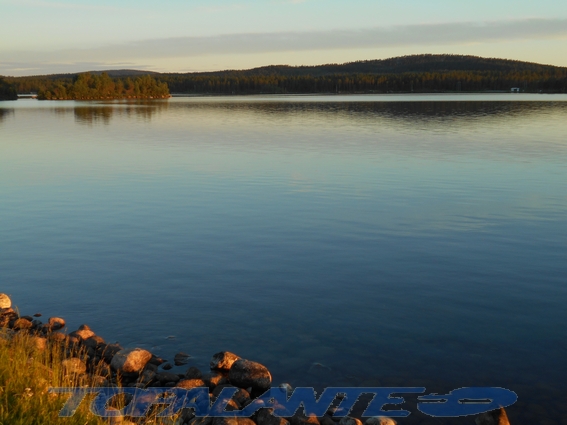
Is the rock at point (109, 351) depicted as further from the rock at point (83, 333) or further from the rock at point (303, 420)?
the rock at point (303, 420)

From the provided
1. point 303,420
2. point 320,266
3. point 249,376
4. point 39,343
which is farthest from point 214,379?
point 320,266

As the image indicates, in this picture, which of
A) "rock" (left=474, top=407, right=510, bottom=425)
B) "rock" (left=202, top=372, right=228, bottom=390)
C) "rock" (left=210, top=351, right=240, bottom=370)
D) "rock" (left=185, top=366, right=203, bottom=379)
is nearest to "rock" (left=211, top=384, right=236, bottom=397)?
"rock" (left=202, top=372, right=228, bottom=390)

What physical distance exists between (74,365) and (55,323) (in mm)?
2863

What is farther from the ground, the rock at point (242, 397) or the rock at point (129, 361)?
the rock at point (129, 361)

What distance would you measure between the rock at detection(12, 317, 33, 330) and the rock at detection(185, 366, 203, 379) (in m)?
4.54

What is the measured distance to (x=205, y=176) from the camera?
35.1m

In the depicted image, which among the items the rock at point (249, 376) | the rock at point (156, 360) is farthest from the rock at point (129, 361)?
the rock at point (249, 376)

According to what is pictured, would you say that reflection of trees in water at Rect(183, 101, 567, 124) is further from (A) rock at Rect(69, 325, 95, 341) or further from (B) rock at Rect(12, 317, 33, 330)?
(A) rock at Rect(69, 325, 95, 341)

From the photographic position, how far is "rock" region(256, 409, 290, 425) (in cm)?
937

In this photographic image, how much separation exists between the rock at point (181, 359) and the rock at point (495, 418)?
578cm

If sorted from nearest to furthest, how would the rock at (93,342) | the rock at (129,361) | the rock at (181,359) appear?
the rock at (129,361) < the rock at (181,359) < the rock at (93,342)

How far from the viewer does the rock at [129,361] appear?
1123 centimetres

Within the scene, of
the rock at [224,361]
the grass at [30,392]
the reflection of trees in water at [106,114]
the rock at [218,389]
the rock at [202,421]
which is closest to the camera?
the grass at [30,392]

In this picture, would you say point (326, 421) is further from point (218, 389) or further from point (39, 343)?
point (39, 343)
